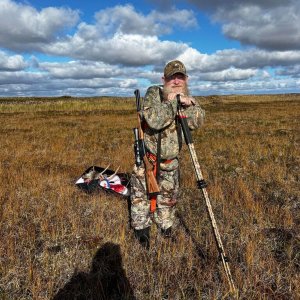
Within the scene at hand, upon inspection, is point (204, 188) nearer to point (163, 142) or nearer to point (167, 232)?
point (163, 142)

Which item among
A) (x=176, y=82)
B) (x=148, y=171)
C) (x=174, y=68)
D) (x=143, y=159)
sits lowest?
(x=148, y=171)

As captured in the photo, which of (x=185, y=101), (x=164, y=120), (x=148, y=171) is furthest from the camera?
(x=148, y=171)

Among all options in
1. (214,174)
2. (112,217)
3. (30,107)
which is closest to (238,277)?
(112,217)

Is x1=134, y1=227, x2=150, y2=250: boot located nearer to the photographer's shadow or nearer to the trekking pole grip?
the photographer's shadow

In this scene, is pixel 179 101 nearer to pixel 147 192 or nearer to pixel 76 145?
pixel 147 192

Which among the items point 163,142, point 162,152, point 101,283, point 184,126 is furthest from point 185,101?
point 101,283

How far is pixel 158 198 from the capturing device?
15.9 ft

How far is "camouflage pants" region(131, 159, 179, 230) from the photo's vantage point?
15.6 ft

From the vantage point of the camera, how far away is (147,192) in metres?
4.70

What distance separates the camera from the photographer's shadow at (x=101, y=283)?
137 inches

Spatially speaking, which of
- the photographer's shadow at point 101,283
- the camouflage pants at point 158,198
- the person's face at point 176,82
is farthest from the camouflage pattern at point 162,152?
the photographer's shadow at point 101,283

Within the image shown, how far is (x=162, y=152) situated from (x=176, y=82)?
0.93 metres

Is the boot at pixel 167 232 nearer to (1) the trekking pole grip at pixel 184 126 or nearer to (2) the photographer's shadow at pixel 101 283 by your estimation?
(2) the photographer's shadow at pixel 101 283

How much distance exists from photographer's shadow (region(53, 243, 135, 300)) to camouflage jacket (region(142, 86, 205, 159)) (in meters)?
1.48
